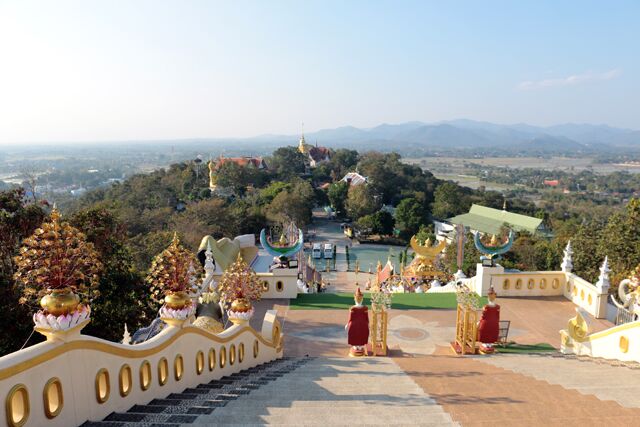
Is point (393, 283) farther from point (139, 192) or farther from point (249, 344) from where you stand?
point (139, 192)

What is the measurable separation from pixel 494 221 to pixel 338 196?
606 inches

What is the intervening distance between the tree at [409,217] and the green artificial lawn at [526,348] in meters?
32.1

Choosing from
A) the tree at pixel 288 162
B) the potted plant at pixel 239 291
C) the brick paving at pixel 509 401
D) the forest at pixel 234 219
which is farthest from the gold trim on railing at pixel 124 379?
the tree at pixel 288 162

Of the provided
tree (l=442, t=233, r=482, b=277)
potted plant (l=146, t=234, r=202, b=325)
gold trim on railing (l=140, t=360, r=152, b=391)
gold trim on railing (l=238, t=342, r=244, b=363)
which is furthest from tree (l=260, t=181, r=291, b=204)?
gold trim on railing (l=140, t=360, r=152, b=391)

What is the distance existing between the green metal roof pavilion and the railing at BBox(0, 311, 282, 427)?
37.8 m

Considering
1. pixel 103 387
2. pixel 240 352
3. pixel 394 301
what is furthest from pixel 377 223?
pixel 103 387

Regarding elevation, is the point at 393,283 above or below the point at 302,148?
below

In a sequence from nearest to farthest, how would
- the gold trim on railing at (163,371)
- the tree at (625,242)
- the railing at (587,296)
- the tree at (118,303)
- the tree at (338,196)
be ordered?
1. the gold trim on railing at (163,371)
2. the tree at (118,303)
3. the railing at (587,296)
4. the tree at (625,242)
5. the tree at (338,196)

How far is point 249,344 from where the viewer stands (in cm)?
780

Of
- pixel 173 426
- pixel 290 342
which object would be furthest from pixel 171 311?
pixel 290 342

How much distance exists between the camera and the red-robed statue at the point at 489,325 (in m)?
9.23

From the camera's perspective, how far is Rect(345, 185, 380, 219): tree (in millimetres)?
44281

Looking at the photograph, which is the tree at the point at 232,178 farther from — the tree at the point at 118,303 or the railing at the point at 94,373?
the railing at the point at 94,373

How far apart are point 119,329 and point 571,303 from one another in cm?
1153
